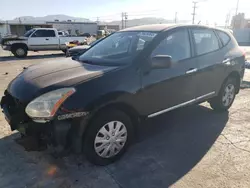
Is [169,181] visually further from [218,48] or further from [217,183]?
[218,48]

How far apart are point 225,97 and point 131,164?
106 inches

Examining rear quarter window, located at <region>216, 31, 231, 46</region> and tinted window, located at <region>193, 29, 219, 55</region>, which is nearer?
tinted window, located at <region>193, 29, 219, 55</region>

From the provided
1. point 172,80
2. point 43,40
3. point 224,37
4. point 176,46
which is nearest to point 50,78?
point 172,80

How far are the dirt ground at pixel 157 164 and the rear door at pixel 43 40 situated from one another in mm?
13026

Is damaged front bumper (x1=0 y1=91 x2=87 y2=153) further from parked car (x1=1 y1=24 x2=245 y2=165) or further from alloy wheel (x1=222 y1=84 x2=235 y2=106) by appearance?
alloy wheel (x1=222 y1=84 x2=235 y2=106)

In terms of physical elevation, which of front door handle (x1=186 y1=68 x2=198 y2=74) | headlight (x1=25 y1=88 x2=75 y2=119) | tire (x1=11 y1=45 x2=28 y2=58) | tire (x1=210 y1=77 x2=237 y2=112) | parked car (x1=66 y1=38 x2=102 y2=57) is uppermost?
parked car (x1=66 y1=38 x2=102 y2=57)

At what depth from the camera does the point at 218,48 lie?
4.39 metres

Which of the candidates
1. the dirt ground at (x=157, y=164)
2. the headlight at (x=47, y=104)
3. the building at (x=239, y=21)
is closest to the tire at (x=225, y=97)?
the dirt ground at (x=157, y=164)

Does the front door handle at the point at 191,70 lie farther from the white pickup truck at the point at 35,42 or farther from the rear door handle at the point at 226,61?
the white pickup truck at the point at 35,42

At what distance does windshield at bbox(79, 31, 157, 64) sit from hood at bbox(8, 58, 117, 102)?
316 millimetres

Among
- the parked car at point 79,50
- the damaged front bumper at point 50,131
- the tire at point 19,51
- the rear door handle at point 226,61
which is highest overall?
the parked car at point 79,50

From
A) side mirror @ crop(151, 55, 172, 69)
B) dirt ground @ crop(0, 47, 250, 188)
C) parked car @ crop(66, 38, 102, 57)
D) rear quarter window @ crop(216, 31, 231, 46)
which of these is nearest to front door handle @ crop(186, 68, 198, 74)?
side mirror @ crop(151, 55, 172, 69)

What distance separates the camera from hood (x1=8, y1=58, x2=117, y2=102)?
267 cm

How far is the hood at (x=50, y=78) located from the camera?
8.77 ft
